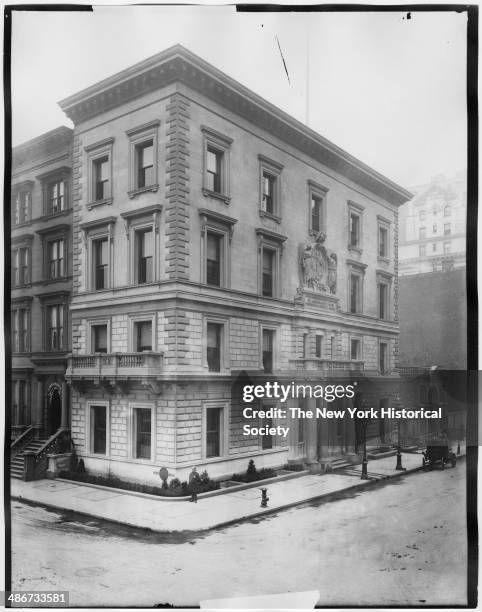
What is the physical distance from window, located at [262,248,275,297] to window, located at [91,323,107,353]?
264cm

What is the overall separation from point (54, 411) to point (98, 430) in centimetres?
86

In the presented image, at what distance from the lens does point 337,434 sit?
816 centimetres

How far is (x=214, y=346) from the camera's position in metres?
7.76

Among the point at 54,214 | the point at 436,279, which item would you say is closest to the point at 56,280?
the point at 54,214

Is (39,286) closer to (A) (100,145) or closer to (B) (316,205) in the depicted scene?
(A) (100,145)

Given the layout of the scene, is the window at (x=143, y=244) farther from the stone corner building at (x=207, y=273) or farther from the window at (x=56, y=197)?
the window at (x=56, y=197)

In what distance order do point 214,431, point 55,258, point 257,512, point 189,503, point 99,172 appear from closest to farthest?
point 189,503
point 214,431
point 257,512
point 99,172
point 55,258

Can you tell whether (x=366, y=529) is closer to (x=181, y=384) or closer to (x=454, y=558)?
(x=454, y=558)

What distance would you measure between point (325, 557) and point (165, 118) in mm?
7174

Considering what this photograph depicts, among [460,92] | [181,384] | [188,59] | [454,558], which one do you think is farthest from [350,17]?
[454,558]

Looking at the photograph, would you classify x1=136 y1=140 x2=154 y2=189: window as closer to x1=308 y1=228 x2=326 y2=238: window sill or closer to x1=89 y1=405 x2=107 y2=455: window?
x1=308 y1=228 x2=326 y2=238: window sill

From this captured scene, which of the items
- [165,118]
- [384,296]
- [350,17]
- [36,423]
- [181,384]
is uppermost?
[350,17]

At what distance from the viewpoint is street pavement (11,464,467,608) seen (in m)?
7.50

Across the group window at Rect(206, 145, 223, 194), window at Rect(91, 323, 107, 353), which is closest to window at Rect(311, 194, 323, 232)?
window at Rect(206, 145, 223, 194)
